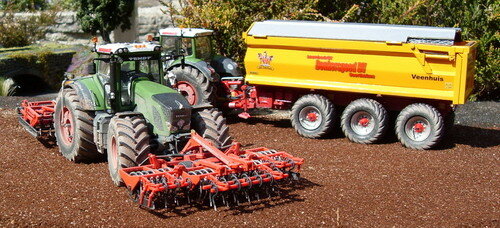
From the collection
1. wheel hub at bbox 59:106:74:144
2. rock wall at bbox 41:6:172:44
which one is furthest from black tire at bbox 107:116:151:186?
rock wall at bbox 41:6:172:44

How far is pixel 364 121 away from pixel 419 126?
1.09 meters

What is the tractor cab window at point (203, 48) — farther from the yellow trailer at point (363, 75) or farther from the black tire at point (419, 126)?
the black tire at point (419, 126)

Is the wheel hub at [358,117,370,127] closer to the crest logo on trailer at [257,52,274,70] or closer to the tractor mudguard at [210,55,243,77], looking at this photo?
the crest logo on trailer at [257,52,274,70]

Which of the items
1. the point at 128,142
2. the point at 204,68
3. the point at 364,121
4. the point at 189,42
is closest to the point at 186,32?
the point at 189,42

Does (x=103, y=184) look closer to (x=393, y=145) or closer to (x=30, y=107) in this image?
(x=30, y=107)

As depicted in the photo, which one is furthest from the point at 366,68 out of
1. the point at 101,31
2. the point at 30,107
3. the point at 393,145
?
the point at 101,31

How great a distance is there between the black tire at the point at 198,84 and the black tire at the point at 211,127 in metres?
4.01

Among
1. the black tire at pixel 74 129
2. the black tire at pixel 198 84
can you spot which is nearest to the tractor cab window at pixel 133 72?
the black tire at pixel 74 129

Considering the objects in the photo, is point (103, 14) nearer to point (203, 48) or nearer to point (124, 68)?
point (203, 48)

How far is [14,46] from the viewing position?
24109 millimetres

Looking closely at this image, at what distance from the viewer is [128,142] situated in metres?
9.83

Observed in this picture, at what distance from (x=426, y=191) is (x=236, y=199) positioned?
9.84 ft

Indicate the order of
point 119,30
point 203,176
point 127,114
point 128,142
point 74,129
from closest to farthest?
1. point 203,176
2. point 128,142
3. point 127,114
4. point 74,129
5. point 119,30

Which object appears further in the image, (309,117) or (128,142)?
(309,117)
